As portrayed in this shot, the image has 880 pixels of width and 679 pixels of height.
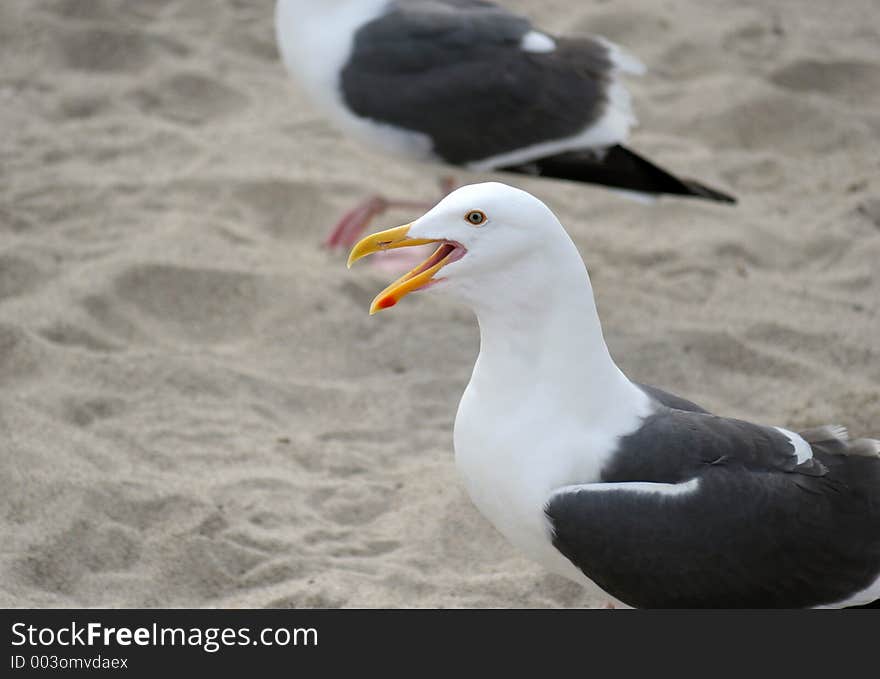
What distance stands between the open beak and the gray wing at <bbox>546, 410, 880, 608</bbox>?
496 mm

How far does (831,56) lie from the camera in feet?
20.1

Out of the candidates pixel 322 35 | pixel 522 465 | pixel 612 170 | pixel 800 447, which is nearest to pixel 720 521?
pixel 800 447

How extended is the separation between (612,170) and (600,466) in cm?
221

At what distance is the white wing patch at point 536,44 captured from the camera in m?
4.79

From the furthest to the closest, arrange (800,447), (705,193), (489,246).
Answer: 1. (705,193)
2. (800,447)
3. (489,246)

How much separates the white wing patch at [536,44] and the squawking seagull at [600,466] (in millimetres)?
2195

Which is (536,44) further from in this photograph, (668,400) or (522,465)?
(522,465)

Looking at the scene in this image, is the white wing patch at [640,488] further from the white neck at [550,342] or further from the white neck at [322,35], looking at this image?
the white neck at [322,35]

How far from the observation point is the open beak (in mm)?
2680

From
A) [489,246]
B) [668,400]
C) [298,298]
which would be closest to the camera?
[489,246]

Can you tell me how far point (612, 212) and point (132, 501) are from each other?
8.33 feet

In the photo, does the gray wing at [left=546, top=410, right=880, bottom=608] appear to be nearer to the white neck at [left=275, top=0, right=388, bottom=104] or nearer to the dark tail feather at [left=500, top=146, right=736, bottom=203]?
the dark tail feather at [left=500, top=146, right=736, bottom=203]

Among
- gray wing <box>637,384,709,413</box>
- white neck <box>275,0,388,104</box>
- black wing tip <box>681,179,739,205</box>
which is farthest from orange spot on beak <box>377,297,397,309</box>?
black wing tip <box>681,179,739,205</box>

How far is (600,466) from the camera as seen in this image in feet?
8.86
